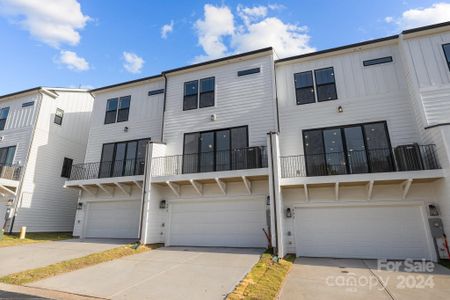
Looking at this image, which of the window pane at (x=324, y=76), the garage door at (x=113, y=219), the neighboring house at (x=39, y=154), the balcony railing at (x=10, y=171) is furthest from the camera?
the neighboring house at (x=39, y=154)

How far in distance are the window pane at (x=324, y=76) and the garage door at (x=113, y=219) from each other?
11176mm

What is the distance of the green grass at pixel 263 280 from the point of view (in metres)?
5.23

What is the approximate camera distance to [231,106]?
12328 mm

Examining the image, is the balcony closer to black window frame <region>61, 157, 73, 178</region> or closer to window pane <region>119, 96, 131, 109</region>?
black window frame <region>61, 157, 73, 178</region>

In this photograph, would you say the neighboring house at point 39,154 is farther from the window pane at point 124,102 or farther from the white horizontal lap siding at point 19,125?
the window pane at point 124,102

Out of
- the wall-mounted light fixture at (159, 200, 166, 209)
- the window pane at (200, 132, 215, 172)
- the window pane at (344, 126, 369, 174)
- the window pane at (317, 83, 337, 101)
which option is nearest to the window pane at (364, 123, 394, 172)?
the window pane at (344, 126, 369, 174)

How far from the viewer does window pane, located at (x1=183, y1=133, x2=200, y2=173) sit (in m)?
12.1

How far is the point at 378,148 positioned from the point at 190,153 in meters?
8.30

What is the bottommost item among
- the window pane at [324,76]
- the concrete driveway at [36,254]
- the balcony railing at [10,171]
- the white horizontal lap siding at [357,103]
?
the concrete driveway at [36,254]

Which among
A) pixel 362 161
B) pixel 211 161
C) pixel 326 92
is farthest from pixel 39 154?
pixel 362 161

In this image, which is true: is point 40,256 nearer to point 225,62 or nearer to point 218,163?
point 218,163

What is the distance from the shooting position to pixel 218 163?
38.5ft

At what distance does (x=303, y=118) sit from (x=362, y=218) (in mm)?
4786

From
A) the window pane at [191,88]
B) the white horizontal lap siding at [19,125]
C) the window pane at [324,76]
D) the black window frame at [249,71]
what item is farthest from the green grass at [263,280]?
the white horizontal lap siding at [19,125]
